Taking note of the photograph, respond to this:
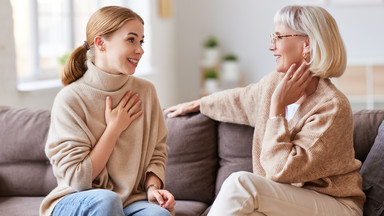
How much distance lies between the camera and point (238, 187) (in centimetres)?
181

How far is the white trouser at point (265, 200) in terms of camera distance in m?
1.79

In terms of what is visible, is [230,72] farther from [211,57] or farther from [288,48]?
[288,48]

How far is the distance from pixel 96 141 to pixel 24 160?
2.28 ft

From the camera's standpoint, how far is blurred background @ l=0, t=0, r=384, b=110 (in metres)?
4.86

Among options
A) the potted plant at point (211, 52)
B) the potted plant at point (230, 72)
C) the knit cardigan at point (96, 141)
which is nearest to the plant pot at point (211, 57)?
the potted plant at point (211, 52)

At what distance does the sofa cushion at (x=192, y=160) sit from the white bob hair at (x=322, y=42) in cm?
68

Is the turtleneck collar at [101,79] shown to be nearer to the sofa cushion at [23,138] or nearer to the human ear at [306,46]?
the sofa cushion at [23,138]

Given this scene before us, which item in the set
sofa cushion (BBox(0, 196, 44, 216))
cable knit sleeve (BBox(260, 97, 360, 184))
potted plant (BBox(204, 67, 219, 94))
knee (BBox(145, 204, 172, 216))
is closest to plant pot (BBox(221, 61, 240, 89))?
potted plant (BBox(204, 67, 219, 94))

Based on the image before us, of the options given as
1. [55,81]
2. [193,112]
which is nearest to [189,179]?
[193,112]

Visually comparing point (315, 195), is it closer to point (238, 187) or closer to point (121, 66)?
A: point (238, 187)

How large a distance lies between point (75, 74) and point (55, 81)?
2.37 metres

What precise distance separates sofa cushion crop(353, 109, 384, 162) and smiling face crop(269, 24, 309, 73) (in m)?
0.47

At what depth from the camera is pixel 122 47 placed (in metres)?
2.04

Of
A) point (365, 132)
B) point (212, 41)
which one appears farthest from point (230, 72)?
point (365, 132)
